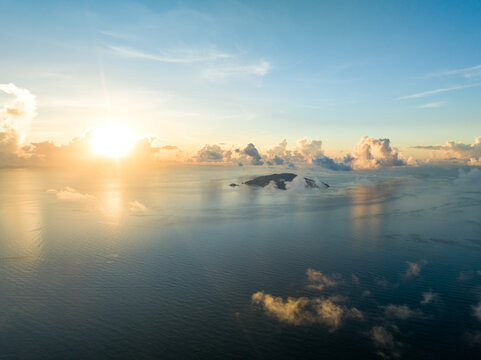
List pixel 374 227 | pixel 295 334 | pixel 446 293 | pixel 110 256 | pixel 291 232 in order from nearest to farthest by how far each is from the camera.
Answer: pixel 295 334 < pixel 446 293 < pixel 110 256 < pixel 291 232 < pixel 374 227

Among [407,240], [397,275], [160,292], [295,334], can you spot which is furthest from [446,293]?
[160,292]

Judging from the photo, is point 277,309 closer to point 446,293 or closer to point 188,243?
point 446,293

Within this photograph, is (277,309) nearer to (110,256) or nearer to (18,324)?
(18,324)

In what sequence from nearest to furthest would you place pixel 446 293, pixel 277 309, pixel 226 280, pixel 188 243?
pixel 277 309
pixel 446 293
pixel 226 280
pixel 188 243

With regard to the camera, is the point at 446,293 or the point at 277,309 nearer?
the point at 277,309

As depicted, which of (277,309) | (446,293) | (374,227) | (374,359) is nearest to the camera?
(374,359)

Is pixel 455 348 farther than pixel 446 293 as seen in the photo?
No

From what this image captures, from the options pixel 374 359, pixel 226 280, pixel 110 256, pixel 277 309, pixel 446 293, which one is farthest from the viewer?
pixel 110 256

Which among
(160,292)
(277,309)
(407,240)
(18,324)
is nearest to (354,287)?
(277,309)
